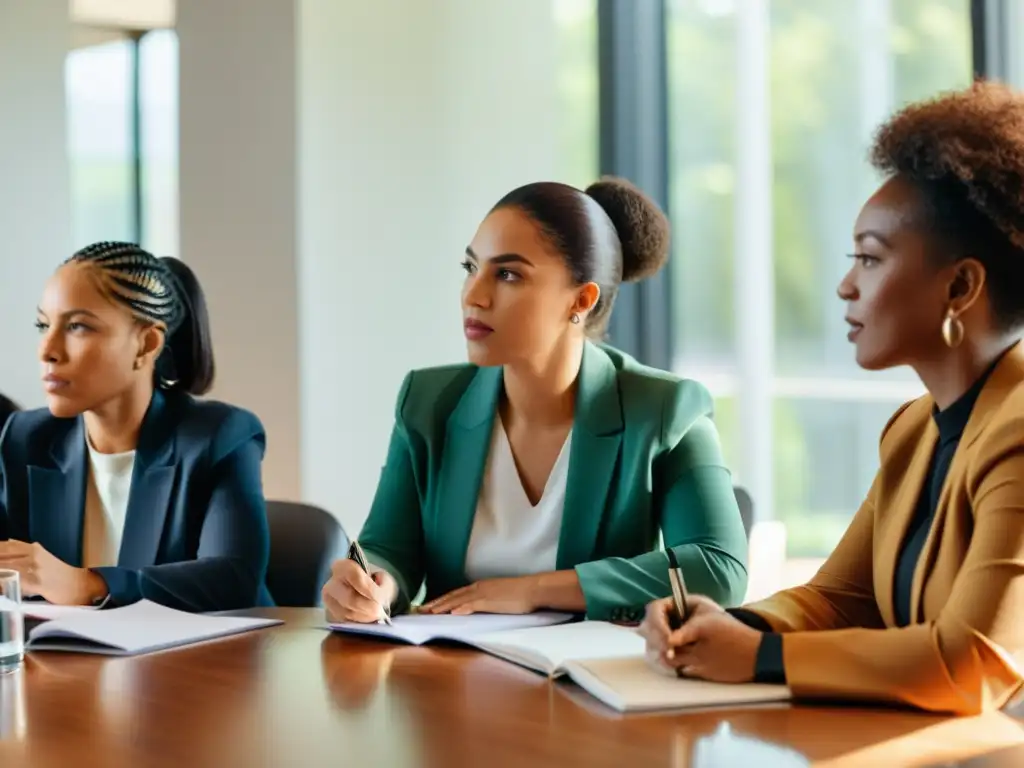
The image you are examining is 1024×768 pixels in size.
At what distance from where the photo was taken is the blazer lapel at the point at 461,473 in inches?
95.4

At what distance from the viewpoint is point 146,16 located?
20.5 feet

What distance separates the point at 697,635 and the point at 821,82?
2914mm

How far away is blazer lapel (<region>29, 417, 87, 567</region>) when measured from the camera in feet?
8.64

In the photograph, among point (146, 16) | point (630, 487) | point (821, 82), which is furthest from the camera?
point (146, 16)

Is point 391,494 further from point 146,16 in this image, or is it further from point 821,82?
point 146,16

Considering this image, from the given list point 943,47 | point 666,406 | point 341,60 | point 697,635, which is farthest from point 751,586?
point 341,60

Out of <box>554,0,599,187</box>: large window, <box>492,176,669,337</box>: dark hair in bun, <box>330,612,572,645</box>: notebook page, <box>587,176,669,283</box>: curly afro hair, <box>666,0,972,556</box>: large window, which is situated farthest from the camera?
<box>554,0,599,187</box>: large window

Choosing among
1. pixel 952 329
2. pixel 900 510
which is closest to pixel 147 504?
pixel 900 510

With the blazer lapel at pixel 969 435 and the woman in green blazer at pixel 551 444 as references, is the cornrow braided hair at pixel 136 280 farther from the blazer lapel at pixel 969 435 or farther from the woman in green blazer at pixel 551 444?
the blazer lapel at pixel 969 435

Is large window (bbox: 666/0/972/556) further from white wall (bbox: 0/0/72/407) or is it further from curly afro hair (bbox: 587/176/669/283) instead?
white wall (bbox: 0/0/72/407)

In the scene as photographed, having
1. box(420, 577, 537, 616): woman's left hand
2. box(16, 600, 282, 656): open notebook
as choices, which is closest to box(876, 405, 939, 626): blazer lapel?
box(420, 577, 537, 616): woman's left hand

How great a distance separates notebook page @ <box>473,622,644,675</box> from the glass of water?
0.59 meters

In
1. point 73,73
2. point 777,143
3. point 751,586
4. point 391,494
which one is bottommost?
point 751,586

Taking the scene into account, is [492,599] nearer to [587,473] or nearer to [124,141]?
[587,473]
